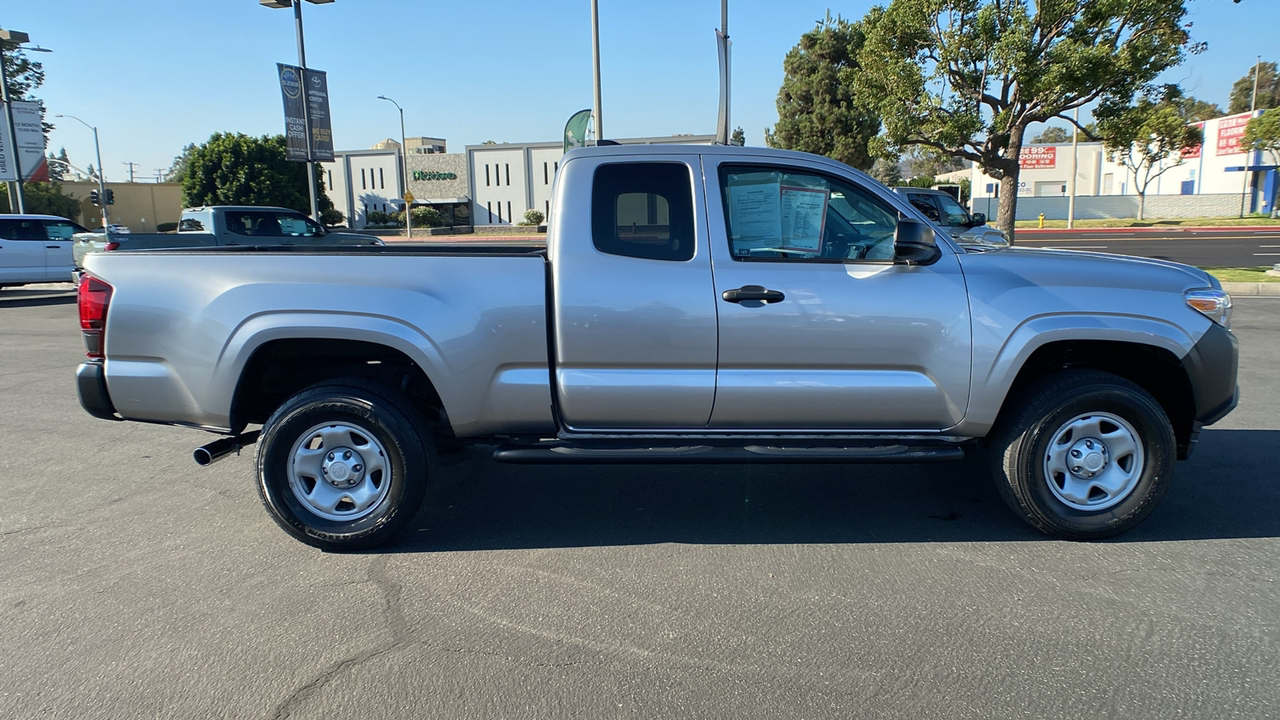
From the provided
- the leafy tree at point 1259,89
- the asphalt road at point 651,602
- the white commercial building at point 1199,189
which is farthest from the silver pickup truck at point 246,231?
the leafy tree at point 1259,89

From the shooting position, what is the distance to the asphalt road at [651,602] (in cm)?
296

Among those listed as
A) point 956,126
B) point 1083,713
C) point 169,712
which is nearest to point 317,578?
point 169,712

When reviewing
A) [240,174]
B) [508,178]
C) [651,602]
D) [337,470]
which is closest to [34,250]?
[337,470]

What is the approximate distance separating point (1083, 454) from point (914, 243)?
1388 millimetres

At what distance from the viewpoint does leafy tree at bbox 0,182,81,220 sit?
145 ft

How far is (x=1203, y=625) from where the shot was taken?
3.39m

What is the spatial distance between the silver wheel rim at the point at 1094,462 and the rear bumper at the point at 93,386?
4.78 meters

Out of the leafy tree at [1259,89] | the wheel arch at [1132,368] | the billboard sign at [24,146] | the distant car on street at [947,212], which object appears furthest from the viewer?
the leafy tree at [1259,89]

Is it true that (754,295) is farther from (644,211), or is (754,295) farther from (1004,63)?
(1004,63)

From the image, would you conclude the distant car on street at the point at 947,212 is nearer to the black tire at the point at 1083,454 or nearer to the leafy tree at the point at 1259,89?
the black tire at the point at 1083,454

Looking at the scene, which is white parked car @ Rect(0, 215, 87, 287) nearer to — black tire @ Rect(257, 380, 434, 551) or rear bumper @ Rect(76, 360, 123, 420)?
rear bumper @ Rect(76, 360, 123, 420)

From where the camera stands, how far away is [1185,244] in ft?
91.7

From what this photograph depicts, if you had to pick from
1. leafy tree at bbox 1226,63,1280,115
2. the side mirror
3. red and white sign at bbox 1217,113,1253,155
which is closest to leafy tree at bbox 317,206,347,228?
the side mirror

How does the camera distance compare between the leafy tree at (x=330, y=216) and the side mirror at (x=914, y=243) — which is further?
→ the leafy tree at (x=330, y=216)
